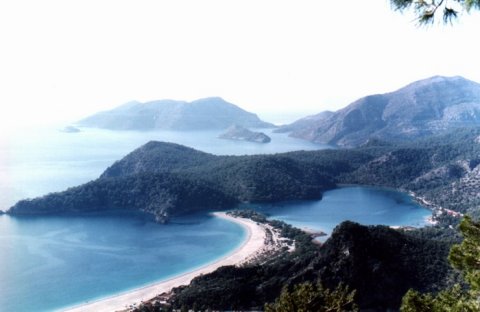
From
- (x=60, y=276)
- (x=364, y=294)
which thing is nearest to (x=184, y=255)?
(x=60, y=276)

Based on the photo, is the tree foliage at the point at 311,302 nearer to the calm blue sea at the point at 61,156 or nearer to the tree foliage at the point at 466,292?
the tree foliage at the point at 466,292

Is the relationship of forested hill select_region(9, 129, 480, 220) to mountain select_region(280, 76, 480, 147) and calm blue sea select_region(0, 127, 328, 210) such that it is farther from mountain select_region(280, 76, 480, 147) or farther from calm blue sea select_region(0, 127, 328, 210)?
mountain select_region(280, 76, 480, 147)

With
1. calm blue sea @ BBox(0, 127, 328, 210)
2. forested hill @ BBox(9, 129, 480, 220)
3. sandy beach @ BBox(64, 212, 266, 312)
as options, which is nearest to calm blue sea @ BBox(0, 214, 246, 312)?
sandy beach @ BBox(64, 212, 266, 312)

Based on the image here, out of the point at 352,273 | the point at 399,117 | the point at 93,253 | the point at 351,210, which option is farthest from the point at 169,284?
the point at 399,117

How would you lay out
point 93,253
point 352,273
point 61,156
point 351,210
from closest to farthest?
point 352,273 → point 93,253 → point 351,210 → point 61,156

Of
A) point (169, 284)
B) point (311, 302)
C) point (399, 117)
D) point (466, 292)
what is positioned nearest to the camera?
point (466, 292)

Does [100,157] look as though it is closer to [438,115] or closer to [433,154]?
[433,154]

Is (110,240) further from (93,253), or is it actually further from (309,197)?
(309,197)
